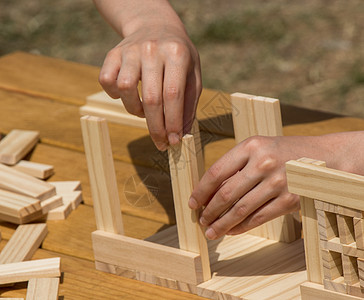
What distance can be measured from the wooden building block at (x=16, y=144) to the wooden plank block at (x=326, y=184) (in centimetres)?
83

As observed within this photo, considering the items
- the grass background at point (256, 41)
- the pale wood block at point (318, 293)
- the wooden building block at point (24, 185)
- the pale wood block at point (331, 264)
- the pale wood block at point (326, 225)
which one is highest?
the pale wood block at point (326, 225)

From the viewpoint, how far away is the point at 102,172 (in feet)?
3.78

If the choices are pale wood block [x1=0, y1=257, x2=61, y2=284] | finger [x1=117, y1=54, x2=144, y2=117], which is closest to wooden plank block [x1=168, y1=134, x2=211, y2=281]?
finger [x1=117, y1=54, x2=144, y2=117]

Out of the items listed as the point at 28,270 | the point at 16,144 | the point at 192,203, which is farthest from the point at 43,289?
the point at 16,144

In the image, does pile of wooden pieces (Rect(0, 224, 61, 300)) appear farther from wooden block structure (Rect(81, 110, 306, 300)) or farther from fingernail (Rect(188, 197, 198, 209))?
fingernail (Rect(188, 197, 198, 209))

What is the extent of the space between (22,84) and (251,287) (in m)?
1.18

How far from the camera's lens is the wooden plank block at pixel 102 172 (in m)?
1.12

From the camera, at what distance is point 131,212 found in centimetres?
137

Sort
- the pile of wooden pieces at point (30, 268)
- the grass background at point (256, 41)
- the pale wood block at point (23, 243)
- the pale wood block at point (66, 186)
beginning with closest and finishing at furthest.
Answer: the pile of wooden pieces at point (30, 268)
the pale wood block at point (23, 243)
the pale wood block at point (66, 186)
the grass background at point (256, 41)

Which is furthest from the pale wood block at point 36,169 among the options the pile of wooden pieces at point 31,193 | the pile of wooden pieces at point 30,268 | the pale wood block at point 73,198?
the pile of wooden pieces at point 30,268

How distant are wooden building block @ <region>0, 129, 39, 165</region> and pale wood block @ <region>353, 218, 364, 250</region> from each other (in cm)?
89

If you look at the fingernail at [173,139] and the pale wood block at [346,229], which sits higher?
the fingernail at [173,139]

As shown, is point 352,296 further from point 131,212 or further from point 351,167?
point 131,212

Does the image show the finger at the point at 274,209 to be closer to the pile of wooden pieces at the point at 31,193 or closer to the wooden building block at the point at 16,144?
the pile of wooden pieces at the point at 31,193
